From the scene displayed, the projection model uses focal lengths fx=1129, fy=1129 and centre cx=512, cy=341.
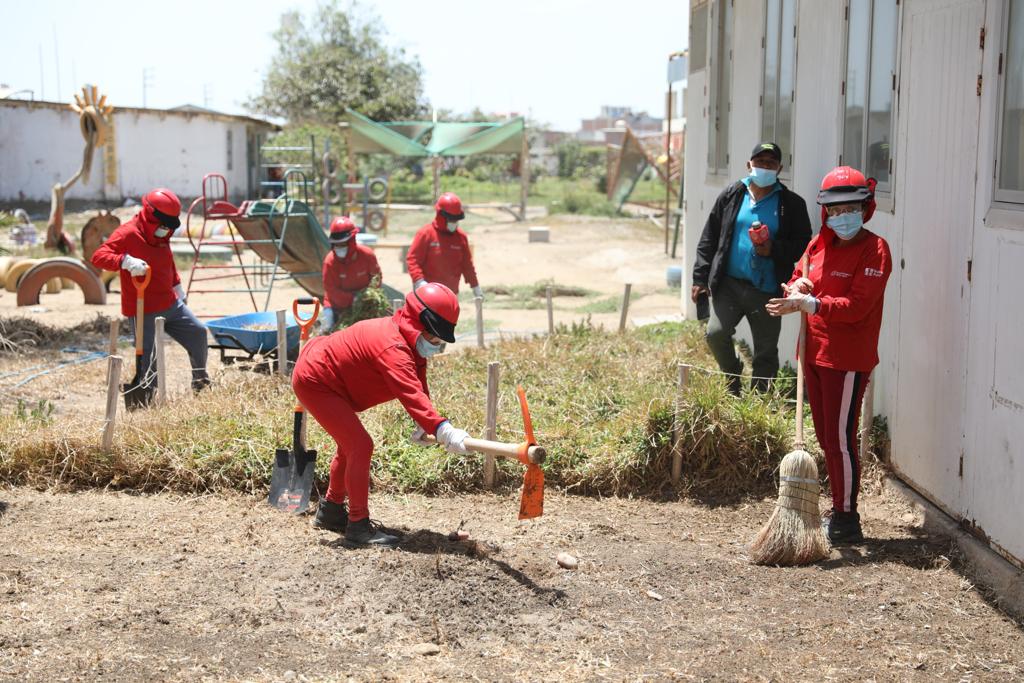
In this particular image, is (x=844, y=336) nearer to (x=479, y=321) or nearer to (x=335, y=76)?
(x=479, y=321)

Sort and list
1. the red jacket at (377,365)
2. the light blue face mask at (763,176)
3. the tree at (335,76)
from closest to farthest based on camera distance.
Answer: the red jacket at (377,365)
the light blue face mask at (763,176)
the tree at (335,76)

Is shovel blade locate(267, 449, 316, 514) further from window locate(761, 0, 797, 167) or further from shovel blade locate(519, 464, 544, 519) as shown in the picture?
window locate(761, 0, 797, 167)

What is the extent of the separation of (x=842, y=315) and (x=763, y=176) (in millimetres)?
1916

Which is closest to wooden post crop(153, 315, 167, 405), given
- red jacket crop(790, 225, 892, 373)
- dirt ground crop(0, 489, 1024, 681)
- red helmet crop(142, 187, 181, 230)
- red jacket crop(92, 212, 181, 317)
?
red jacket crop(92, 212, 181, 317)

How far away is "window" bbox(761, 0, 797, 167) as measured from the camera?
8.70 m

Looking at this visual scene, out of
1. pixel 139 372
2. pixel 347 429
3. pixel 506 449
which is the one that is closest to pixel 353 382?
pixel 347 429

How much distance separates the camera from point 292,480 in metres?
6.30

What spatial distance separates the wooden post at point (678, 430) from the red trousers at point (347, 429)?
1874mm

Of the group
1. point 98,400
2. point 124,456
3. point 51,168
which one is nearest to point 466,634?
point 124,456

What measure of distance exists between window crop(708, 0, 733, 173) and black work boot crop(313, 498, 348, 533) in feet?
20.9

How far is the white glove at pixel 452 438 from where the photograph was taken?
194 inches

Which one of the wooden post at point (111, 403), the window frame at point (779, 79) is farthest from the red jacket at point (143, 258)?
the window frame at point (779, 79)

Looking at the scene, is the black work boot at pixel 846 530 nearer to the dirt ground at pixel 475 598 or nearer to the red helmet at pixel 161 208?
the dirt ground at pixel 475 598

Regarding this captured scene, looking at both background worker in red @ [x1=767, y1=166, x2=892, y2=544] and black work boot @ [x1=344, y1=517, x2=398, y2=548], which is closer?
background worker in red @ [x1=767, y1=166, x2=892, y2=544]
